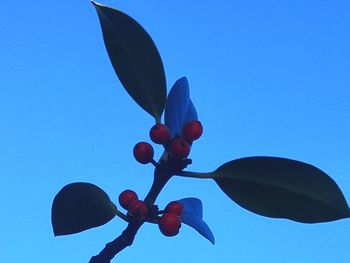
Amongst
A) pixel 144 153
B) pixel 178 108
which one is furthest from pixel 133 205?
pixel 178 108

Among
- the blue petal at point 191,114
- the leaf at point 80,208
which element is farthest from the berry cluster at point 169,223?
the blue petal at point 191,114

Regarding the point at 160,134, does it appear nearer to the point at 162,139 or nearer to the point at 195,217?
the point at 162,139

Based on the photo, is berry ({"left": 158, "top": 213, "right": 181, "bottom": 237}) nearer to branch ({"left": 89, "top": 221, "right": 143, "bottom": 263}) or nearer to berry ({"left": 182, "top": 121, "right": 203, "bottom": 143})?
branch ({"left": 89, "top": 221, "right": 143, "bottom": 263})

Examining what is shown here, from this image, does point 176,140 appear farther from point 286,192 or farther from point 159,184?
point 286,192

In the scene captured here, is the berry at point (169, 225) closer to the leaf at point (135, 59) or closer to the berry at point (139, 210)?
the berry at point (139, 210)

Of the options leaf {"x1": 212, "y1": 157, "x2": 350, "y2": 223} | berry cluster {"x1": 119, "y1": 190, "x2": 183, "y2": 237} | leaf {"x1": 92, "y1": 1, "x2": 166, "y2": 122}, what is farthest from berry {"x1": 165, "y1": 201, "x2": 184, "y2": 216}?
leaf {"x1": 92, "y1": 1, "x2": 166, "y2": 122}

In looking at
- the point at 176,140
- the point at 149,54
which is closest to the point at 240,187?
the point at 176,140
